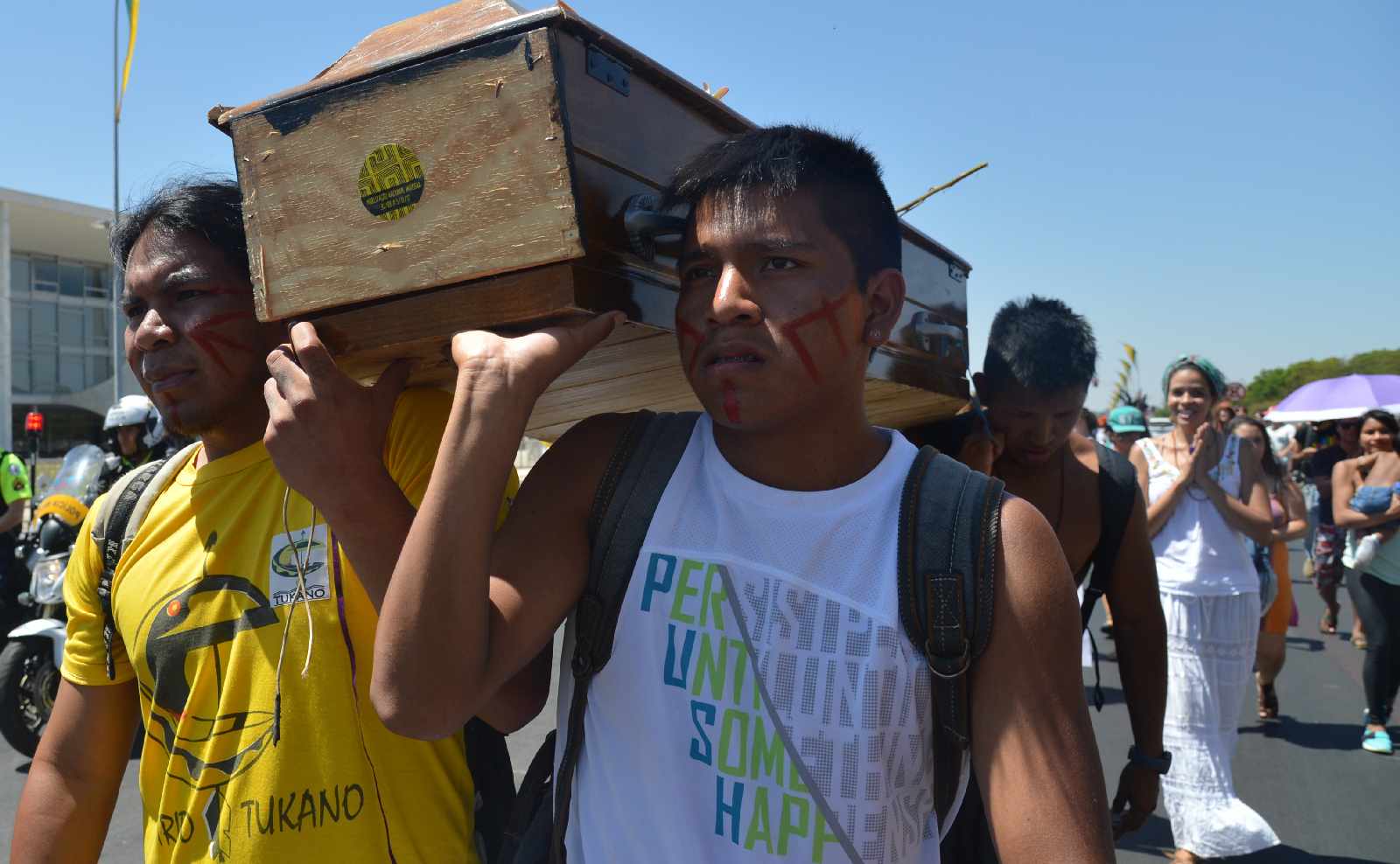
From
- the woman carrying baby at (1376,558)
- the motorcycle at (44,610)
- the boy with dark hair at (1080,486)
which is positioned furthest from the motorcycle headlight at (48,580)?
the woman carrying baby at (1376,558)

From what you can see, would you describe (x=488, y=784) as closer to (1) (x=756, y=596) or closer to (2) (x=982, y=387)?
(1) (x=756, y=596)

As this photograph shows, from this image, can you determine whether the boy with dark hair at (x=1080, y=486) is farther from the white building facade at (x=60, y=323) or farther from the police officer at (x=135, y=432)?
the white building facade at (x=60, y=323)

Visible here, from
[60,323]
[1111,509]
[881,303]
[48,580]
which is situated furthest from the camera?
[60,323]

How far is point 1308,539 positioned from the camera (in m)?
13.4

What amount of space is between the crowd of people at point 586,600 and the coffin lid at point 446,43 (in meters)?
0.17

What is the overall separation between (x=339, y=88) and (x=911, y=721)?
3.82ft

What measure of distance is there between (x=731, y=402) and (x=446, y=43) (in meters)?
0.61

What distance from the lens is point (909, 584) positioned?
1.37 m

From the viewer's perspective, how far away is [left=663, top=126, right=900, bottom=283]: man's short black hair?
4.80 ft

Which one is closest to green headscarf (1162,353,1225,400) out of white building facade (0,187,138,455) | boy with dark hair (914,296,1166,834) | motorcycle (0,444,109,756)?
boy with dark hair (914,296,1166,834)

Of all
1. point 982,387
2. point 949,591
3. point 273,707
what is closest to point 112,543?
point 273,707

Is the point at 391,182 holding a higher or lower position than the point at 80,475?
higher

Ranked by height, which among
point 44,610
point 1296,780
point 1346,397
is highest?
point 1346,397

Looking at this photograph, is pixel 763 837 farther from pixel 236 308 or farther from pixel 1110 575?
pixel 1110 575
